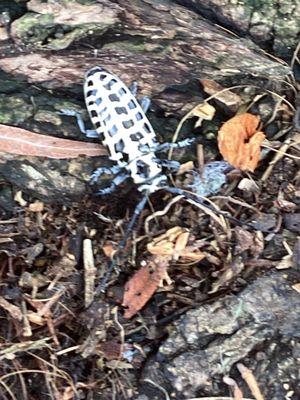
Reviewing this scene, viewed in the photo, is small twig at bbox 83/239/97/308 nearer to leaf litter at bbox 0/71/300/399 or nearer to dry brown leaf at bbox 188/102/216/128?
leaf litter at bbox 0/71/300/399

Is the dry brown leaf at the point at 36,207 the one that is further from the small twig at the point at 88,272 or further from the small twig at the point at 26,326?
the small twig at the point at 26,326

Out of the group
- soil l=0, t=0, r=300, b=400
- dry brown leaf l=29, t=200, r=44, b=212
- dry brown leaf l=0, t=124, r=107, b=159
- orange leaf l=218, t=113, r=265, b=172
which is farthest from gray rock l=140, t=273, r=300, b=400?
dry brown leaf l=0, t=124, r=107, b=159

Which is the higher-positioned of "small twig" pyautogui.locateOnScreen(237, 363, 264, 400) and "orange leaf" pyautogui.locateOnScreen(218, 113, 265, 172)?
"orange leaf" pyautogui.locateOnScreen(218, 113, 265, 172)

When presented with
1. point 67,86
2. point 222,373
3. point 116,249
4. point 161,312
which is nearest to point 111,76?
point 67,86

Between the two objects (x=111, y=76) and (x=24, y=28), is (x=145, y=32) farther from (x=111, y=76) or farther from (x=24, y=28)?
(x=24, y=28)

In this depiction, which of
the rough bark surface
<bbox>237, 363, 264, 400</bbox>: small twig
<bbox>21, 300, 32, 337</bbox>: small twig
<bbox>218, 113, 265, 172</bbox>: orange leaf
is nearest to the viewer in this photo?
<bbox>237, 363, 264, 400</bbox>: small twig

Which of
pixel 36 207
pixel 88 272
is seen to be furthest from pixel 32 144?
pixel 88 272
